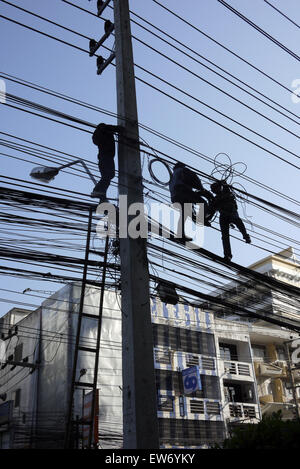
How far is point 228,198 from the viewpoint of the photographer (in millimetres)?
9258

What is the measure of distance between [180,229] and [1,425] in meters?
19.6

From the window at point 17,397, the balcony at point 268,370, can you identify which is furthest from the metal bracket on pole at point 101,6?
the balcony at point 268,370

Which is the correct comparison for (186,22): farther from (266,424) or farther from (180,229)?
(266,424)

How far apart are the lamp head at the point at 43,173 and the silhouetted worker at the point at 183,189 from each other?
2.13 meters

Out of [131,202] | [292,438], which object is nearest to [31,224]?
[131,202]

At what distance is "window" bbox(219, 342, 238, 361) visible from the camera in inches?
1152

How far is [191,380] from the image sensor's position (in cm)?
2430

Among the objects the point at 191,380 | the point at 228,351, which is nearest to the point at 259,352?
the point at 228,351

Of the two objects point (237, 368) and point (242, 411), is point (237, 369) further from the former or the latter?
point (242, 411)

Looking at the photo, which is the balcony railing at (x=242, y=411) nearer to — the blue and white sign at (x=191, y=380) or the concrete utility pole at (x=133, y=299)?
the blue and white sign at (x=191, y=380)

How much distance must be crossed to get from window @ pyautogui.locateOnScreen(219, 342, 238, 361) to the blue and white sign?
5.09 meters

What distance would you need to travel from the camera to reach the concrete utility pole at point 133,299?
5.54 metres

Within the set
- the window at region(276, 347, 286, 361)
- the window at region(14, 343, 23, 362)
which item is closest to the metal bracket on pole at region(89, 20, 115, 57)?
the window at region(14, 343, 23, 362)

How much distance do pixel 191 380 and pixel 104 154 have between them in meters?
18.8
